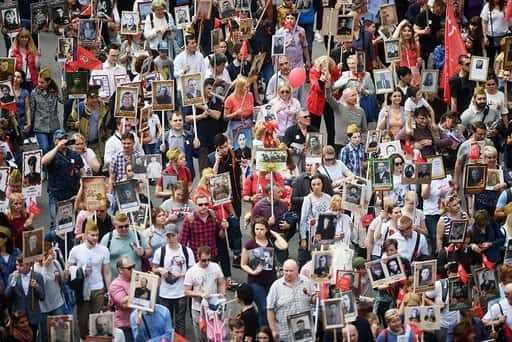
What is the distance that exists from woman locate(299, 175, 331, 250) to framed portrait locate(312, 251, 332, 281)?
176 cm

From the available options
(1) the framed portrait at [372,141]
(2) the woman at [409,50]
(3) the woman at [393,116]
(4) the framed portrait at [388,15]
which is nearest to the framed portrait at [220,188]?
(1) the framed portrait at [372,141]

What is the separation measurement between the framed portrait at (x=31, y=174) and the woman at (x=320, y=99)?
17.3ft

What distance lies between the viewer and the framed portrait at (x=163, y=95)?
26.1 meters

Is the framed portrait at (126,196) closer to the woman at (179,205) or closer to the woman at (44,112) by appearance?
the woman at (179,205)

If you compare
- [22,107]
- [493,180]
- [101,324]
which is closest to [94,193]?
[101,324]

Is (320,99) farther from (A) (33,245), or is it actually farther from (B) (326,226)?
(A) (33,245)

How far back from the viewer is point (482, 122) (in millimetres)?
26406

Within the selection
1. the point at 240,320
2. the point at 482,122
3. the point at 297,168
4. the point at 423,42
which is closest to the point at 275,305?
the point at 240,320

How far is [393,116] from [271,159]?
10.8 feet

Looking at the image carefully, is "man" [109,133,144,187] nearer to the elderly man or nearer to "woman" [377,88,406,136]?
"woman" [377,88,406,136]

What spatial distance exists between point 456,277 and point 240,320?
9.19 feet

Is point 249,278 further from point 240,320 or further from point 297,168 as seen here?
point 297,168

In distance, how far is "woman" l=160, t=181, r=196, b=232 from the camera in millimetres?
22859

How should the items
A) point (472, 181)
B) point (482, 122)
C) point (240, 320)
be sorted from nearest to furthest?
point (240, 320), point (472, 181), point (482, 122)
